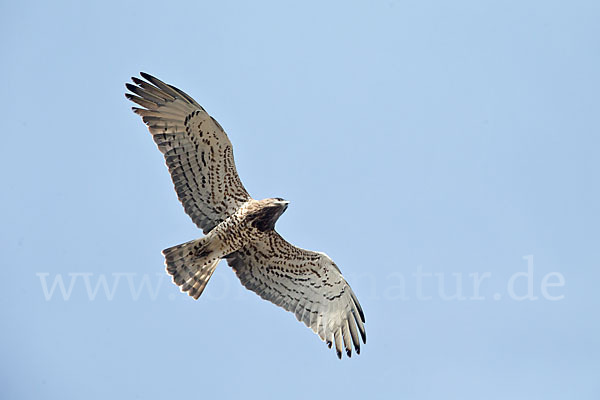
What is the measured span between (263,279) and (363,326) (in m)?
1.91

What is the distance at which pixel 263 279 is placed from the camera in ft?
53.8

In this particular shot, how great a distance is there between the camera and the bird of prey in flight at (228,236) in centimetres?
1550

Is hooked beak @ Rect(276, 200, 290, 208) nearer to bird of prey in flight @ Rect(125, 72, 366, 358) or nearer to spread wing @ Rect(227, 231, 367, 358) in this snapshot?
bird of prey in flight @ Rect(125, 72, 366, 358)

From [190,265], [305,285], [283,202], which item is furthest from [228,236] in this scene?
[305,285]

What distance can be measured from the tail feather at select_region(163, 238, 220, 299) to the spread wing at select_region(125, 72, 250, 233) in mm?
460

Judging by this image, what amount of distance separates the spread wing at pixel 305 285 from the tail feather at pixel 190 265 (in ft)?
2.19

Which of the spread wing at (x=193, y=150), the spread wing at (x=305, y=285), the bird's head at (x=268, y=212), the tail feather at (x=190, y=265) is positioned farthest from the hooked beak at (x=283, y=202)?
the tail feather at (x=190, y=265)

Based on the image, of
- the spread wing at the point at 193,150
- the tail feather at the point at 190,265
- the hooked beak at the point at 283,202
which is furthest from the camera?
the tail feather at the point at 190,265

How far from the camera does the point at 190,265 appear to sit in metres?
15.7

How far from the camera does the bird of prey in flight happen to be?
15.5m

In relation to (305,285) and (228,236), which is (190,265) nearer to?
(228,236)

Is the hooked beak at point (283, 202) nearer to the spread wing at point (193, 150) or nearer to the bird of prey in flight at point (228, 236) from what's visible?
the bird of prey in flight at point (228, 236)

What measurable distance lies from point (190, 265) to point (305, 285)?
2039 mm

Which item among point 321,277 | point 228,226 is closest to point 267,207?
point 228,226
